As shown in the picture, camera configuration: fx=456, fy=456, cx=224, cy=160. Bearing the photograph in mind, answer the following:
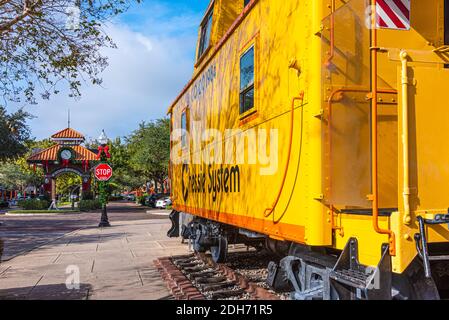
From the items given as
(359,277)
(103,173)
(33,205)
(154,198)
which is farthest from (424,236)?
(154,198)

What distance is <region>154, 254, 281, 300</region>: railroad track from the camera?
21.9 feet

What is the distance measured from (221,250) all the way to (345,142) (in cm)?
556

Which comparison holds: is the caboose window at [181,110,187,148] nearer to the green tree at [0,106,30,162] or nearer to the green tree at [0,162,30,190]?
the green tree at [0,106,30,162]

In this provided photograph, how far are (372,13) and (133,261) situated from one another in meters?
8.12

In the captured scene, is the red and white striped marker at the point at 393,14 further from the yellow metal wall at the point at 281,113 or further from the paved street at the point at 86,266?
the paved street at the point at 86,266

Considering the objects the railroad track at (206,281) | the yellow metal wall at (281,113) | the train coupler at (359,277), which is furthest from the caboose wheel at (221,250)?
the train coupler at (359,277)

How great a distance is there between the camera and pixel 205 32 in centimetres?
962

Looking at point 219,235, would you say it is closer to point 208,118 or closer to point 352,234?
point 208,118

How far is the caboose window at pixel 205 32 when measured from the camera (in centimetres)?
921

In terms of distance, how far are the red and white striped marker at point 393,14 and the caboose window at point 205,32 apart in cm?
521

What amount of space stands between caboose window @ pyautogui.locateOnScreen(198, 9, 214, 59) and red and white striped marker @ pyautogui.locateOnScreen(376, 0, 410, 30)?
5.21 metres

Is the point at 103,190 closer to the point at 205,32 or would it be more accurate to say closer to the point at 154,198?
the point at 205,32

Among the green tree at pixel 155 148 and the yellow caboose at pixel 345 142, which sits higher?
the green tree at pixel 155 148

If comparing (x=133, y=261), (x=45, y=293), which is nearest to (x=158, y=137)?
(x=133, y=261)
